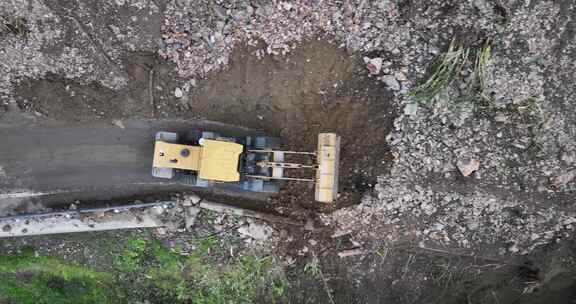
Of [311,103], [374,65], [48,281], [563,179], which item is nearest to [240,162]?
[311,103]

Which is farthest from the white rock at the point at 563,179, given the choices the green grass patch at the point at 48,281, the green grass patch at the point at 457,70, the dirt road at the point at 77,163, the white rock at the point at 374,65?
the green grass patch at the point at 48,281

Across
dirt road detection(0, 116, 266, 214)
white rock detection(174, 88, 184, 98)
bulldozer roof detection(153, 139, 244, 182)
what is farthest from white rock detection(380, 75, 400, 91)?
dirt road detection(0, 116, 266, 214)

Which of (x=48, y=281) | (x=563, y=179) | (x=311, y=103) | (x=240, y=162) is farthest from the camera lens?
(x=48, y=281)

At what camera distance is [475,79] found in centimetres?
862

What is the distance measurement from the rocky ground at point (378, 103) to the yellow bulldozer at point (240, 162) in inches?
21.6

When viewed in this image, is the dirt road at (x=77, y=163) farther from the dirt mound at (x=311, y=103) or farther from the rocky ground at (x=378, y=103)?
the dirt mound at (x=311, y=103)

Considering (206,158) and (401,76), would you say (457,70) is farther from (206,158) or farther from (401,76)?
(206,158)

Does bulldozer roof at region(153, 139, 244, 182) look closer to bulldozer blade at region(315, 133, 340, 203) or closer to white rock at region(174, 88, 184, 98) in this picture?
white rock at region(174, 88, 184, 98)

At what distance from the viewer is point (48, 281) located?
401 inches

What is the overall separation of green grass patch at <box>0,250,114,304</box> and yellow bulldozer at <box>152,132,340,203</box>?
132 inches

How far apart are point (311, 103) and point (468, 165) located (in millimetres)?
3525

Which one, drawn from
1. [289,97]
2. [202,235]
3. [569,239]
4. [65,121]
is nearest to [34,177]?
[65,121]

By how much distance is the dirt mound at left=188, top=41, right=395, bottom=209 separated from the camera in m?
9.16

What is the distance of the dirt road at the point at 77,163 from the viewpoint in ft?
31.4
